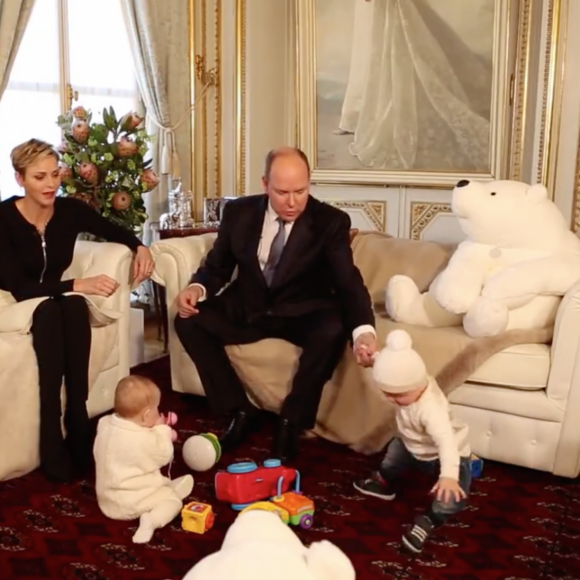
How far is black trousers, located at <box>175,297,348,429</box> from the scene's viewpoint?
8.47 ft

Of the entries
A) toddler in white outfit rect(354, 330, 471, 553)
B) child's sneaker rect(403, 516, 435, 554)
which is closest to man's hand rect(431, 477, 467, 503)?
toddler in white outfit rect(354, 330, 471, 553)

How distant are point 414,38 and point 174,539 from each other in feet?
12.1

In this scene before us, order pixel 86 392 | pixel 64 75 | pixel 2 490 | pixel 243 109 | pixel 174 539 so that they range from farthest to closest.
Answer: pixel 243 109
pixel 64 75
pixel 86 392
pixel 2 490
pixel 174 539

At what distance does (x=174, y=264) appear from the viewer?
3033 millimetres

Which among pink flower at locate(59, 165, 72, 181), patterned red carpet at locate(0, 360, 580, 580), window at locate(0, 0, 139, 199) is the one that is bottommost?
patterned red carpet at locate(0, 360, 580, 580)

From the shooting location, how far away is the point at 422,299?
2.83m

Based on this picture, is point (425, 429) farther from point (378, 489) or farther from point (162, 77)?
point (162, 77)

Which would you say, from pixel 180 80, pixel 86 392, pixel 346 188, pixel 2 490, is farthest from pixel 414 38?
pixel 2 490

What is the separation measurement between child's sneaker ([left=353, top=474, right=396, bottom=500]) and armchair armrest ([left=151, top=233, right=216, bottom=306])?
3.76ft

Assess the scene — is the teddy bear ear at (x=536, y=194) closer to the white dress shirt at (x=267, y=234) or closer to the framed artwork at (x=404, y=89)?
the white dress shirt at (x=267, y=234)

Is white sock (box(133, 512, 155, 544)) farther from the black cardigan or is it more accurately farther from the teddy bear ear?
the teddy bear ear

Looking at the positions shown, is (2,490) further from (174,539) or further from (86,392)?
(174,539)

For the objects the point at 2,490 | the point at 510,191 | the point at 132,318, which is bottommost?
the point at 2,490

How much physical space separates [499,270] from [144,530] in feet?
4.98
